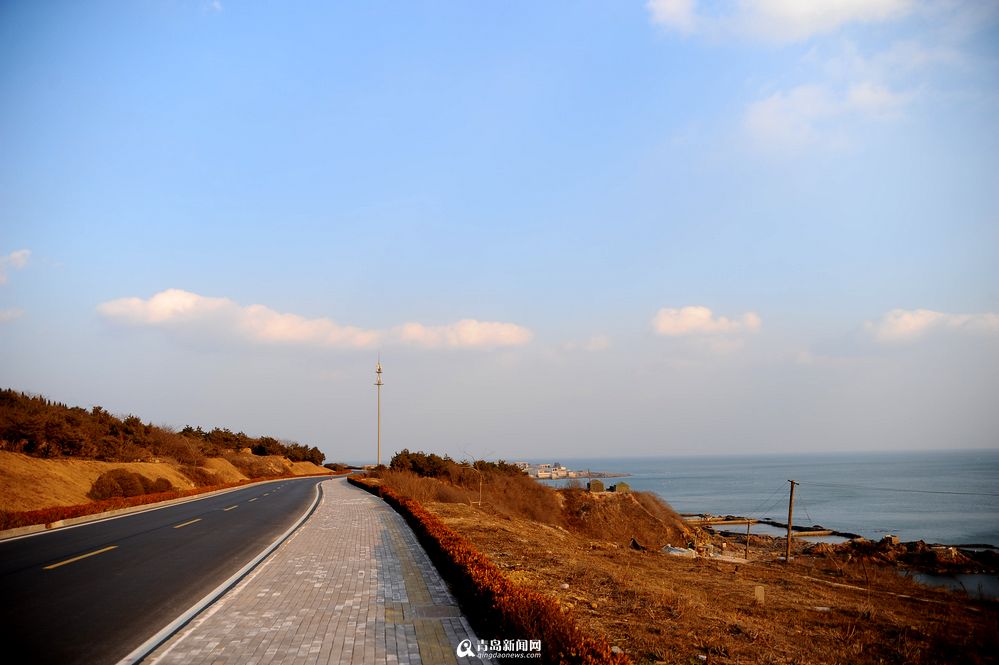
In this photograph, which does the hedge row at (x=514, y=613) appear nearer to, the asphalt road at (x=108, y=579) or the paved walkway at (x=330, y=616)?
the paved walkway at (x=330, y=616)

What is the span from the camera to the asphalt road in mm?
6379

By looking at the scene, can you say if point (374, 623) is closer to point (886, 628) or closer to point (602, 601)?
point (602, 601)

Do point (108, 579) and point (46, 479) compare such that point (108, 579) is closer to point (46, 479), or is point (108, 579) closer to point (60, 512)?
point (60, 512)

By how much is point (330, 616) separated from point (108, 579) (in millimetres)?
4767

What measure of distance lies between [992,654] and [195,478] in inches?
1810

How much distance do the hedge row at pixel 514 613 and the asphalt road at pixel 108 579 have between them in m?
3.73

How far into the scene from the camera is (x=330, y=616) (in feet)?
24.3

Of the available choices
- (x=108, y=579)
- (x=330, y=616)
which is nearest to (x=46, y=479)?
(x=108, y=579)

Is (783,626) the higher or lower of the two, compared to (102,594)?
lower

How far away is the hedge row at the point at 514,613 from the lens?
534 cm

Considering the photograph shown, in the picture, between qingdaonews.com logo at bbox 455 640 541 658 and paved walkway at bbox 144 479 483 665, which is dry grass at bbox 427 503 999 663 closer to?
qingdaonews.com logo at bbox 455 640 541 658

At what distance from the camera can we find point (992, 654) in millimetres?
8305

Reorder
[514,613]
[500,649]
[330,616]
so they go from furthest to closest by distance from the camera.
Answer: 1. [330,616]
2. [514,613]
3. [500,649]

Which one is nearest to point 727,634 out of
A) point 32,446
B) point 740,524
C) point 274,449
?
point 32,446
